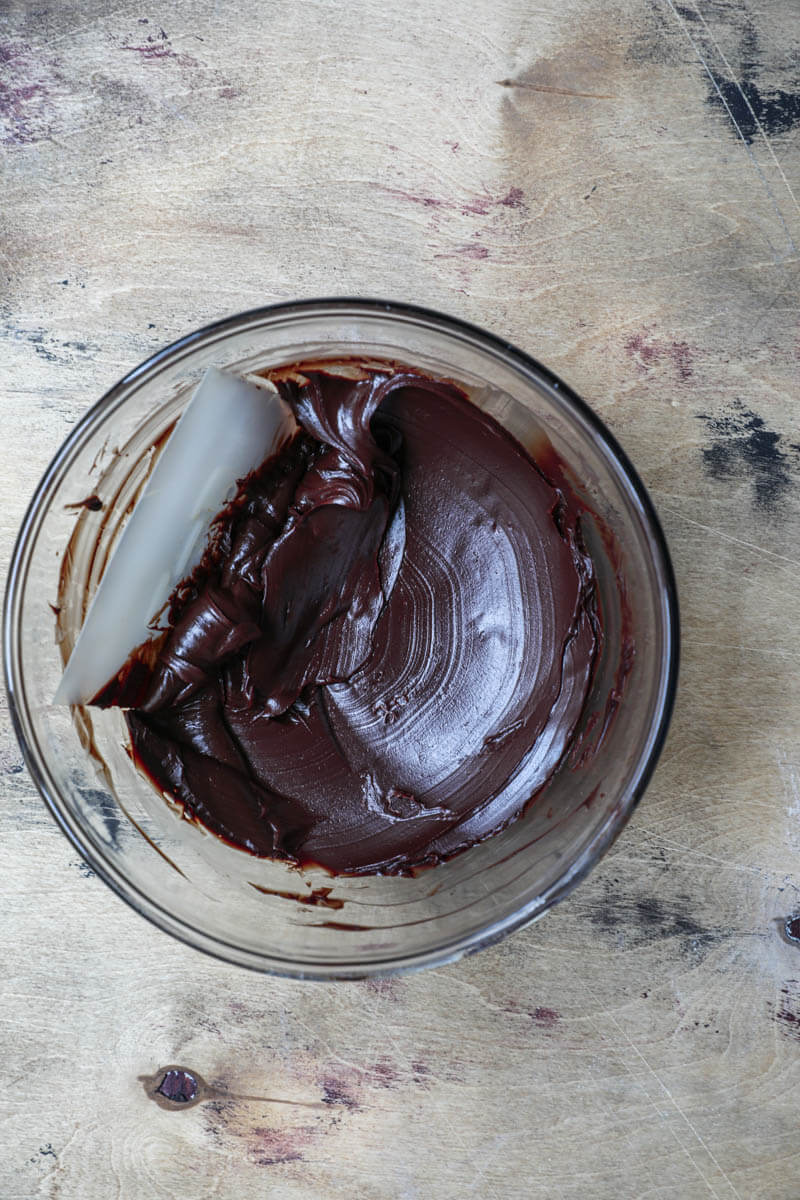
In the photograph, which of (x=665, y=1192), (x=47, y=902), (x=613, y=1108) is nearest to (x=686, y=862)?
(x=613, y=1108)

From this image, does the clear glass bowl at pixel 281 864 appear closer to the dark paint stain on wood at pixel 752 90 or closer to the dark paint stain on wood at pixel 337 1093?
the dark paint stain on wood at pixel 337 1093

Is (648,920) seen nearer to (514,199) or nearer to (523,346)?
(523,346)

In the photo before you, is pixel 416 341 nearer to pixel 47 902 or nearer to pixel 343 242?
pixel 343 242

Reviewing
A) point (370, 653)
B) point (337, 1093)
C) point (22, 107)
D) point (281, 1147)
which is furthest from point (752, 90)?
point (281, 1147)

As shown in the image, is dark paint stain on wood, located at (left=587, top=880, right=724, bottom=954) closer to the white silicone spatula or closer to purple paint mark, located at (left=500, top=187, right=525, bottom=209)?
the white silicone spatula

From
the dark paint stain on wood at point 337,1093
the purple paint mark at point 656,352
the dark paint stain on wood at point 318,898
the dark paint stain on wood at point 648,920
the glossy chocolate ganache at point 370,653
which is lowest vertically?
the dark paint stain on wood at point 337,1093

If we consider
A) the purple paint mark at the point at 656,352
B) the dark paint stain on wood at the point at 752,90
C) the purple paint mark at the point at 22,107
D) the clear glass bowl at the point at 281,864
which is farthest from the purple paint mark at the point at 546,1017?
the purple paint mark at the point at 22,107

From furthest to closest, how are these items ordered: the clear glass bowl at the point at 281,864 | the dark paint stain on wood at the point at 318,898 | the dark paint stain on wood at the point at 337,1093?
the dark paint stain on wood at the point at 337,1093 → the dark paint stain on wood at the point at 318,898 → the clear glass bowl at the point at 281,864
